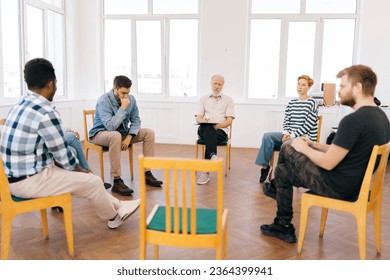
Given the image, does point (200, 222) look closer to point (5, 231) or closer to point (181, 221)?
point (181, 221)

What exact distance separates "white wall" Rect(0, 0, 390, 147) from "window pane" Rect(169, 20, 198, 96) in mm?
253

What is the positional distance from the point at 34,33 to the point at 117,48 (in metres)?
1.59

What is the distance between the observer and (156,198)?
375 cm

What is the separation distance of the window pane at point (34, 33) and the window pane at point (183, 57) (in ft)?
7.59

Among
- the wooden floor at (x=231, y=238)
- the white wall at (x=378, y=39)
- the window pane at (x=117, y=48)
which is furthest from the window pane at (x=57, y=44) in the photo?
the white wall at (x=378, y=39)

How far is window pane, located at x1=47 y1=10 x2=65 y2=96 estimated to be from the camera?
6891 mm

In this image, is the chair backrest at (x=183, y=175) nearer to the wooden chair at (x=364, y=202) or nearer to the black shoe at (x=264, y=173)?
the wooden chair at (x=364, y=202)

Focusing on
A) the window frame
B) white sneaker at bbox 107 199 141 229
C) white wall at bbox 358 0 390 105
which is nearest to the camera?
white sneaker at bbox 107 199 141 229

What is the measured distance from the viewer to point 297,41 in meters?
6.86

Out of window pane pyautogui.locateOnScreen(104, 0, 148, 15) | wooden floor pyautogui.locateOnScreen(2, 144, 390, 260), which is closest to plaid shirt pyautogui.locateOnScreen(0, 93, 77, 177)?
wooden floor pyautogui.locateOnScreen(2, 144, 390, 260)

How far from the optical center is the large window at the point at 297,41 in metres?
6.73

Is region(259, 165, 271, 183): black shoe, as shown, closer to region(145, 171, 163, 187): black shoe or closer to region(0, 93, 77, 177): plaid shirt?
region(145, 171, 163, 187): black shoe

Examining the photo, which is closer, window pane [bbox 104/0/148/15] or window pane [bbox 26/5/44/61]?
window pane [bbox 26/5/44/61]

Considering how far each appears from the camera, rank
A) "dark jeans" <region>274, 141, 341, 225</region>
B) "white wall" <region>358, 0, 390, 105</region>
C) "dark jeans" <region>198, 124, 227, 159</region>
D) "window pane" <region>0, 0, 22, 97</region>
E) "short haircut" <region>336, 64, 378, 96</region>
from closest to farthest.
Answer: "short haircut" <region>336, 64, 378, 96</region> → "dark jeans" <region>274, 141, 341, 225</region> → "dark jeans" <region>198, 124, 227, 159</region> → "window pane" <region>0, 0, 22, 97</region> → "white wall" <region>358, 0, 390, 105</region>
